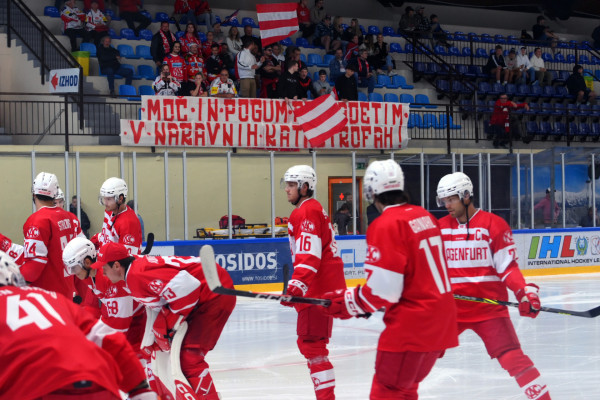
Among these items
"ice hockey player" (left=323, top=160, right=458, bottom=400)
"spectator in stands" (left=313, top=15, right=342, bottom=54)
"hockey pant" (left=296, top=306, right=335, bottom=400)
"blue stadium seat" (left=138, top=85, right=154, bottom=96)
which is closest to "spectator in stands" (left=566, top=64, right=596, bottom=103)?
"spectator in stands" (left=313, top=15, right=342, bottom=54)

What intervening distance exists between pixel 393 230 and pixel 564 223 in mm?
11406

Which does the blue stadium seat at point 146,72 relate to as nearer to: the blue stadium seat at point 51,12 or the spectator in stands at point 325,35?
the blue stadium seat at point 51,12

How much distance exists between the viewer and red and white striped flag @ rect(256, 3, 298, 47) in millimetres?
13906

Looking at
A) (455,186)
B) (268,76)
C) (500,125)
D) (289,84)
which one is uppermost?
(268,76)

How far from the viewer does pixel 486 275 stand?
491cm

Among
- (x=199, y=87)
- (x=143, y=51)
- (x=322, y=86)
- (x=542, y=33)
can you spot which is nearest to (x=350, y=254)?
(x=199, y=87)

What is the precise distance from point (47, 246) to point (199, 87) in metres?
7.96

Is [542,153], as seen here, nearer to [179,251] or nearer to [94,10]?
[179,251]

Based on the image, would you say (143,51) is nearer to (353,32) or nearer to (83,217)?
(353,32)

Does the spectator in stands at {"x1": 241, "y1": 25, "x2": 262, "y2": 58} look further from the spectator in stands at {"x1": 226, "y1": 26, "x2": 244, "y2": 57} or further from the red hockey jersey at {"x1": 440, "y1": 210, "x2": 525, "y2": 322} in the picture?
the red hockey jersey at {"x1": 440, "y1": 210, "x2": 525, "y2": 322}

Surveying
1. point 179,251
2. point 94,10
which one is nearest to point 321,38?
point 94,10

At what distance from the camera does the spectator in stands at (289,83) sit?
46.2ft

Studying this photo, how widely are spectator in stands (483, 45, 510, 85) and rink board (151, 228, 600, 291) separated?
561 centimetres

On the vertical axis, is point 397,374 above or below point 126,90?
below
